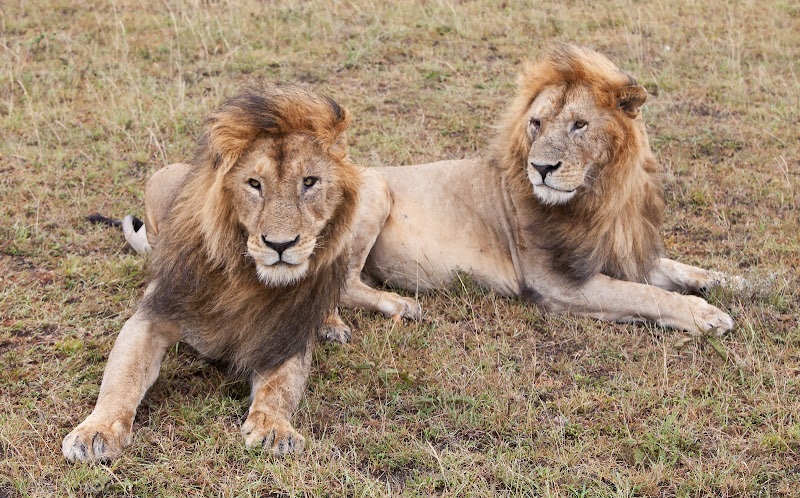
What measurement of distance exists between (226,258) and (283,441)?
29.5 inches

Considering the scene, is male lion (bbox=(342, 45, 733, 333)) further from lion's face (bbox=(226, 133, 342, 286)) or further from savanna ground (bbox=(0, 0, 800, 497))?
lion's face (bbox=(226, 133, 342, 286))

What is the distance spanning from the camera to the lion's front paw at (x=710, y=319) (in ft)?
14.5

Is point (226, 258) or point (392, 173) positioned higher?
point (226, 258)

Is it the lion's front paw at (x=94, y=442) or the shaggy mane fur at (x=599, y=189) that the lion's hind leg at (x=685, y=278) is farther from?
the lion's front paw at (x=94, y=442)

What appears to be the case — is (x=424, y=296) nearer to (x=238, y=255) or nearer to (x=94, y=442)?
(x=238, y=255)

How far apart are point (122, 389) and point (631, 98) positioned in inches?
109

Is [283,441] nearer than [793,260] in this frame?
Yes

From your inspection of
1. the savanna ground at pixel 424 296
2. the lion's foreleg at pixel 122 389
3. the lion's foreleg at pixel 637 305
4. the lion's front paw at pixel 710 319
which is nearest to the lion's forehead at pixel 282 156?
the lion's foreleg at pixel 122 389

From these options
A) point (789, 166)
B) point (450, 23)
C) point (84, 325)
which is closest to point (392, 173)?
point (84, 325)

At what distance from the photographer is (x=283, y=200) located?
333cm

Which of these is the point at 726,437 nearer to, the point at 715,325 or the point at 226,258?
the point at 715,325

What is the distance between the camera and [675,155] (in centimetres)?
668

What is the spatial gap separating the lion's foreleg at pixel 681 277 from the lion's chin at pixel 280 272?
2.39 m

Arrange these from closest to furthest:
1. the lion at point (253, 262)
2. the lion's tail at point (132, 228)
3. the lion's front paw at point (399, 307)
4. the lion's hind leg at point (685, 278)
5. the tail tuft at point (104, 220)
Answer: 1. the lion at point (253, 262)
2. the lion's front paw at point (399, 307)
3. the lion's hind leg at point (685, 278)
4. the lion's tail at point (132, 228)
5. the tail tuft at point (104, 220)
